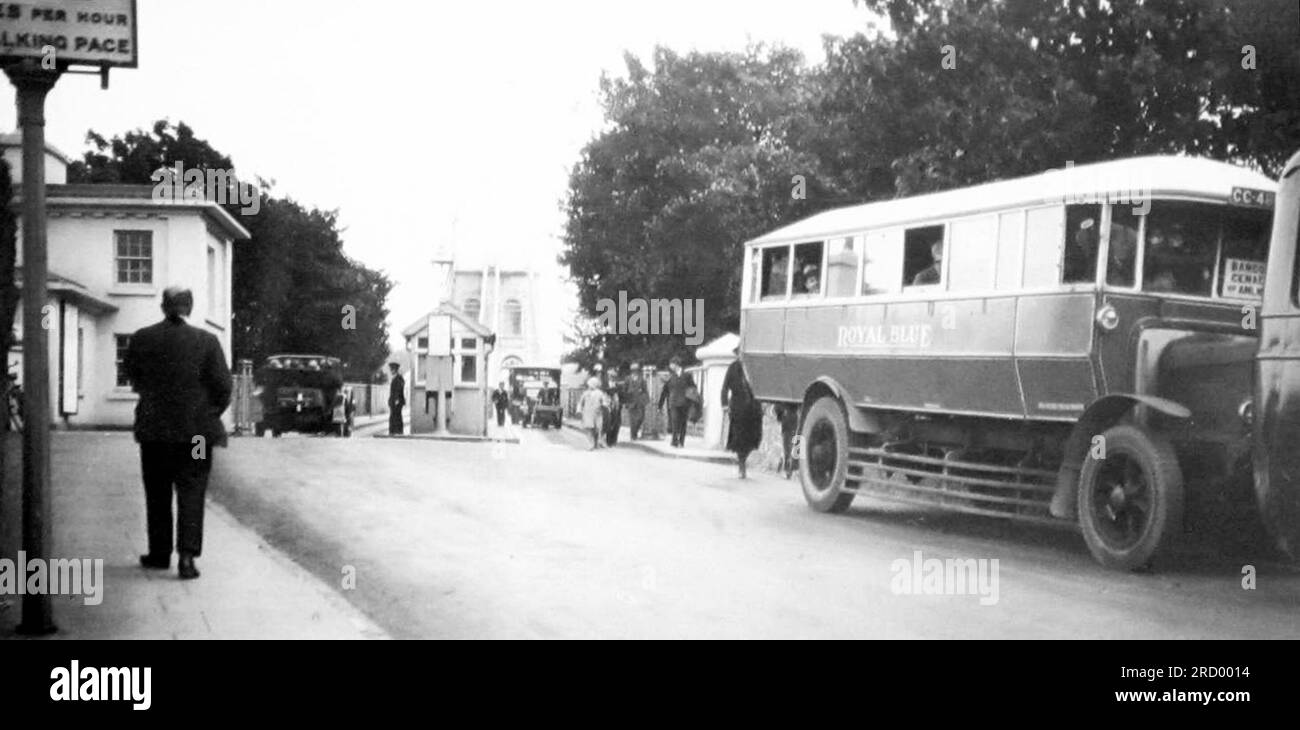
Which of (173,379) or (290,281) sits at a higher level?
(290,281)

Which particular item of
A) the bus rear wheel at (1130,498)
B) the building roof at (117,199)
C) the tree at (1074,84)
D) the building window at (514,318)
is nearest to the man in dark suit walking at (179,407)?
the building roof at (117,199)

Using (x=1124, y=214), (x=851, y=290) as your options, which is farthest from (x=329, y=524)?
(x=1124, y=214)

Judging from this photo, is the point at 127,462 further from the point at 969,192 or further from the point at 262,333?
the point at 969,192

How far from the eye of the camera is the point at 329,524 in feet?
35.5

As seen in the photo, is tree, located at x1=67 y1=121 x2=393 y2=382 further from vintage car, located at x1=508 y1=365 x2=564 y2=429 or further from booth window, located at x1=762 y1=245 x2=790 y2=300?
vintage car, located at x1=508 y1=365 x2=564 y2=429

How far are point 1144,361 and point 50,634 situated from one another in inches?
301

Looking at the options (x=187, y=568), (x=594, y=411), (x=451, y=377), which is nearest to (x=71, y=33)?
(x=187, y=568)

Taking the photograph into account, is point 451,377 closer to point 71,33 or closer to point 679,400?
point 679,400

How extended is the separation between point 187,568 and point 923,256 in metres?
7.39

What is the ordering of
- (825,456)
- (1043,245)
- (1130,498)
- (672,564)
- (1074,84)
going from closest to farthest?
(672,564) < (1130,498) < (1043,245) < (825,456) < (1074,84)

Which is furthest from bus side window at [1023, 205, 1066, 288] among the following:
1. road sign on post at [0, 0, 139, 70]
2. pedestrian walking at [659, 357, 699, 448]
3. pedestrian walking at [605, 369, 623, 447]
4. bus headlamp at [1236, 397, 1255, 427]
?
pedestrian walking at [605, 369, 623, 447]

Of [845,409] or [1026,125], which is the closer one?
[845,409]

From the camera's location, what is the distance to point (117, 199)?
786 cm

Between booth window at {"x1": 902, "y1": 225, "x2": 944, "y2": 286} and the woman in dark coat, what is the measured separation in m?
6.17
